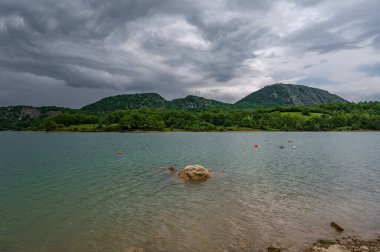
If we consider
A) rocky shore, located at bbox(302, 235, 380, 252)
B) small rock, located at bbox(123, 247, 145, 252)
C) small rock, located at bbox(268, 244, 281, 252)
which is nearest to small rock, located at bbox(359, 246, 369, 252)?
rocky shore, located at bbox(302, 235, 380, 252)

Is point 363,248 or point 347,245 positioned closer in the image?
point 363,248

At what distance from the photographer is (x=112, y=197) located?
106ft

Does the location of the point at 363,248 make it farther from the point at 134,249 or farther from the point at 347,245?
the point at 134,249

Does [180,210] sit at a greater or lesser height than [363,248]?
lesser

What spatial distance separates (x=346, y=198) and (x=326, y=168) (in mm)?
22984

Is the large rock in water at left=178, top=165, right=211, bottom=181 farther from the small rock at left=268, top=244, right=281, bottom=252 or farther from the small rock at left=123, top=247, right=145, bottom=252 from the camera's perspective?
the small rock at left=268, top=244, right=281, bottom=252

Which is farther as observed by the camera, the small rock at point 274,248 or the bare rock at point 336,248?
the small rock at point 274,248

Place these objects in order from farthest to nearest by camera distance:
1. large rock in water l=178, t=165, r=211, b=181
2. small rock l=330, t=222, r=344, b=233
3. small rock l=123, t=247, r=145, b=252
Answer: large rock in water l=178, t=165, r=211, b=181, small rock l=330, t=222, r=344, b=233, small rock l=123, t=247, r=145, b=252

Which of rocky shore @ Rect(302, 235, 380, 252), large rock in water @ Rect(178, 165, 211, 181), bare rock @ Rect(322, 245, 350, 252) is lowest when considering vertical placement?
rocky shore @ Rect(302, 235, 380, 252)

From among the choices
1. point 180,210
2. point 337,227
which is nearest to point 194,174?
point 180,210

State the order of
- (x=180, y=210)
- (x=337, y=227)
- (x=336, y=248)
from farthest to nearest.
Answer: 1. (x=180, y=210)
2. (x=337, y=227)
3. (x=336, y=248)

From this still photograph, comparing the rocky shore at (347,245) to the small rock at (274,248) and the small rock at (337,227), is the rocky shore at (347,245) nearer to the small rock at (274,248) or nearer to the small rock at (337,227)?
the small rock at (337,227)

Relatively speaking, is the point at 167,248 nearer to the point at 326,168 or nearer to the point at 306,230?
the point at 306,230

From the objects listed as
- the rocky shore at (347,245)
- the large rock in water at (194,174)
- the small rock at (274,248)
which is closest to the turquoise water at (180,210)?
the small rock at (274,248)
